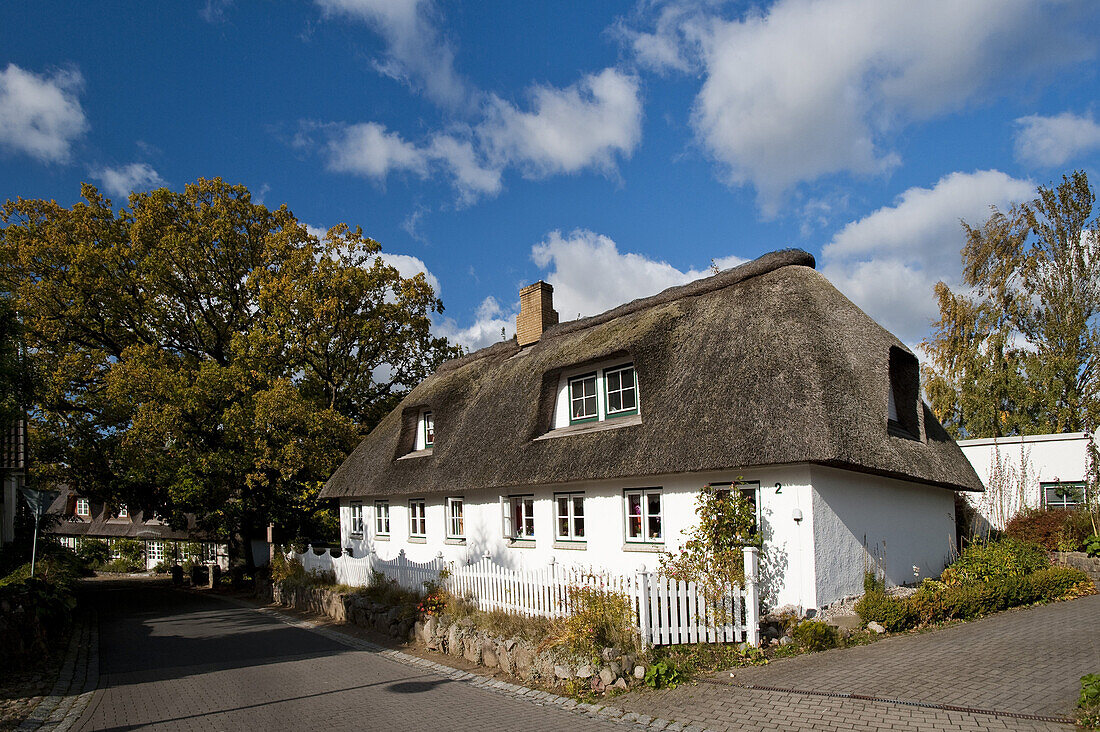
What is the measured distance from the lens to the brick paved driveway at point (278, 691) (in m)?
7.98

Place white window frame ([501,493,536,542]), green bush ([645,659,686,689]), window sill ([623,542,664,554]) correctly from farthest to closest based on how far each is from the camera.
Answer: white window frame ([501,493,536,542]) → window sill ([623,542,664,554]) → green bush ([645,659,686,689])

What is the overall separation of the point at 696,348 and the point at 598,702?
7.45 m

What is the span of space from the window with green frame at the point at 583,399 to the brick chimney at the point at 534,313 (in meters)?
4.76

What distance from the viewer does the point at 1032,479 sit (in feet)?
64.0

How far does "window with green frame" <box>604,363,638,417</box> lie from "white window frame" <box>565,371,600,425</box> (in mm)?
331

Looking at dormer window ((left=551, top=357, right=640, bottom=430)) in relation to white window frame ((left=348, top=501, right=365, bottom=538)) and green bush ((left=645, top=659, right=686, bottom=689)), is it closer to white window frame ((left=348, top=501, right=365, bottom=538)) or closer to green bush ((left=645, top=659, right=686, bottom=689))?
green bush ((left=645, top=659, right=686, bottom=689))

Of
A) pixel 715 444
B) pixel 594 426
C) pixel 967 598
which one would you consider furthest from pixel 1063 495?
pixel 594 426

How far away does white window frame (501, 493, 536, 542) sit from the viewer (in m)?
16.2

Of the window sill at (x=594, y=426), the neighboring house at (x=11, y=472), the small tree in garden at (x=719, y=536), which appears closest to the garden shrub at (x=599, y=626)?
the small tree in garden at (x=719, y=536)

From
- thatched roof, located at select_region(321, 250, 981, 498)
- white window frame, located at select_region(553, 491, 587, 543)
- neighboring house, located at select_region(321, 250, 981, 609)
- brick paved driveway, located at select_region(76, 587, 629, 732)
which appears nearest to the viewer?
brick paved driveway, located at select_region(76, 587, 629, 732)

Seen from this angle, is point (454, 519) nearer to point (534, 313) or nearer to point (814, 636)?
point (534, 313)

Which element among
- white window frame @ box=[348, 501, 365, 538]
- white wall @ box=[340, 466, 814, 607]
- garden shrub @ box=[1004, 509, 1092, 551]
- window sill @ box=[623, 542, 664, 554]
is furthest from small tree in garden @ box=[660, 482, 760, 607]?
white window frame @ box=[348, 501, 365, 538]

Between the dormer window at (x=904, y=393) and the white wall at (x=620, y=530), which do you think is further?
the dormer window at (x=904, y=393)

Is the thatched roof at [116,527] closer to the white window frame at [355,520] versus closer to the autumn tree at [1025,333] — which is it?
the white window frame at [355,520]
